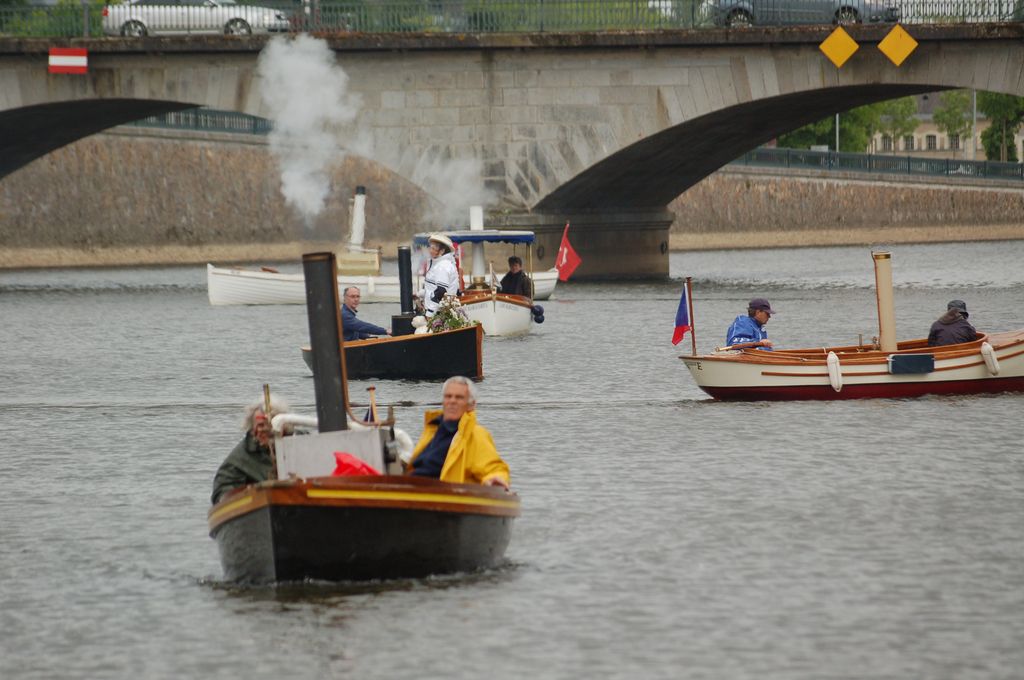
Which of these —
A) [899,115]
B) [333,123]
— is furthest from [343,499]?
[899,115]

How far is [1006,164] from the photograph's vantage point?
7988 centimetres

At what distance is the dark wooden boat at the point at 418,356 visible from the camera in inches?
1049

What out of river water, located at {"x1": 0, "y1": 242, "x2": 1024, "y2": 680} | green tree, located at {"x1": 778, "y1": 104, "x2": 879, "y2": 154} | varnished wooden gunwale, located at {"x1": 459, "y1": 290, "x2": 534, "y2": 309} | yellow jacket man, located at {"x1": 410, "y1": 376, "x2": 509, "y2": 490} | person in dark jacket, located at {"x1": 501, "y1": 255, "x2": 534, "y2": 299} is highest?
green tree, located at {"x1": 778, "y1": 104, "x2": 879, "y2": 154}

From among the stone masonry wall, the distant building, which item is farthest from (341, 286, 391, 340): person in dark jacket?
the distant building

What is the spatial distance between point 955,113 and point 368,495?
347ft

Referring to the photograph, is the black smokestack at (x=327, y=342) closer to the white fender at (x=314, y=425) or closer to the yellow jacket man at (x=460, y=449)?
the white fender at (x=314, y=425)

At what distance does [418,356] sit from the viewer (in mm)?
26984

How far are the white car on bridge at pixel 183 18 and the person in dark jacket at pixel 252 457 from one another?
36.7 meters

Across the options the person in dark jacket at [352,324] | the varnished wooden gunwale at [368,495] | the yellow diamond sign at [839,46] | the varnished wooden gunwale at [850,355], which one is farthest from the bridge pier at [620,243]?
the varnished wooden gunwale at [368,495]

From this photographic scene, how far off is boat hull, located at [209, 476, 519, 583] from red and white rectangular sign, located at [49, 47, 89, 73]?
117 feet

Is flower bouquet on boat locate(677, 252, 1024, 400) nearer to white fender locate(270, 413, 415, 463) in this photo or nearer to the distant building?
white fender locate(270, 413, 415, 463)

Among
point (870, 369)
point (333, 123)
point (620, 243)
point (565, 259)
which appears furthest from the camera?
point (620, 243)

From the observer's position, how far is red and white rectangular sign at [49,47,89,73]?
47.3 metres

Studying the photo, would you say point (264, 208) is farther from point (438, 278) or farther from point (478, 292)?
point (438, 278)
